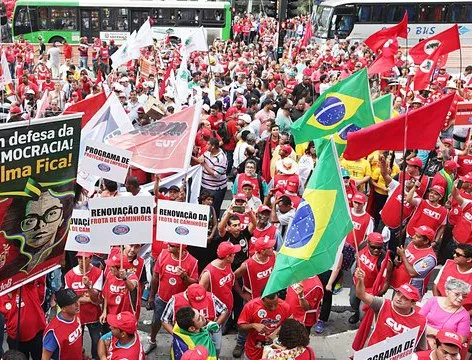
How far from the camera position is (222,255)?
5832 mm

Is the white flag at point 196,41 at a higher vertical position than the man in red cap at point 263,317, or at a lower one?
higher

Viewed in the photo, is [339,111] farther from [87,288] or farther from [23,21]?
[23,21]

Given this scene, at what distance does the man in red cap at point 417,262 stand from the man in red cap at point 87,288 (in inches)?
114

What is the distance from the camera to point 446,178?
26.3 feet

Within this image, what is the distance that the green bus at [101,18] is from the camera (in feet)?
104

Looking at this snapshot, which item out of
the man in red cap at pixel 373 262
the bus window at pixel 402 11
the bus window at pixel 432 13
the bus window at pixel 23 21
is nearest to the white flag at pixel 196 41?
the man in red cap at pixel 373 262

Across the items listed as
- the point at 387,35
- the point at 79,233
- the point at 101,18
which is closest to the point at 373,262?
the point at 79,233

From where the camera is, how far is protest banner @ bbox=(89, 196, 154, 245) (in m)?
5.52

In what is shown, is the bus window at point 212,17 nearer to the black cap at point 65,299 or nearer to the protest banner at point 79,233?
the protest banner at point 79,233

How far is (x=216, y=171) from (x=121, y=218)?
3.51m

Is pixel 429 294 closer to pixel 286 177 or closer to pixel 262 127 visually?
pixel 286 177

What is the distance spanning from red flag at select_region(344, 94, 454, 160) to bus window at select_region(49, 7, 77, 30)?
2935 centimetres

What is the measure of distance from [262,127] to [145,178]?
2.81 m

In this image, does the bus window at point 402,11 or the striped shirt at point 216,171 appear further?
the bus window at point 402,11
